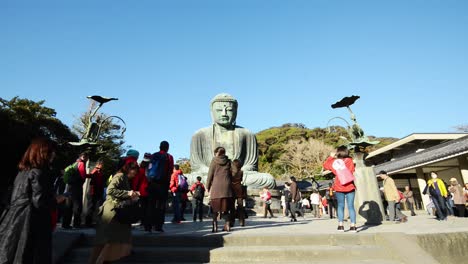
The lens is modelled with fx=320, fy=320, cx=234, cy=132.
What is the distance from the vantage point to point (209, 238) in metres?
4.82

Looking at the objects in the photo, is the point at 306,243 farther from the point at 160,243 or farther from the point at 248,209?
the point at 248,209

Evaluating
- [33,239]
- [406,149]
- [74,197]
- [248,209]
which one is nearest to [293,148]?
[406,149]

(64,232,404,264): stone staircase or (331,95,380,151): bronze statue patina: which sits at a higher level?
(331,95,380,151): bronze statue patina

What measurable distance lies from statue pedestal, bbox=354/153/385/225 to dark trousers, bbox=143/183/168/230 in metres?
4.36

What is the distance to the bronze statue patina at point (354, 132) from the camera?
7.98 meters

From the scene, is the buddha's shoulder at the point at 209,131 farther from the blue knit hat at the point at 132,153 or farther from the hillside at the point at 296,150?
the hillside at the point at 296,150

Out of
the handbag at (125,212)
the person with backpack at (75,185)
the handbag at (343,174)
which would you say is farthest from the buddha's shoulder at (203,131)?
the handbag at (125,212)

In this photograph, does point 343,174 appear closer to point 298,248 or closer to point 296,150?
point 298,248

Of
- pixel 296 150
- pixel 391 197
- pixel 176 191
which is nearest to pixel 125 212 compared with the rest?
pixel 176 191

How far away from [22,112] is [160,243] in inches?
954

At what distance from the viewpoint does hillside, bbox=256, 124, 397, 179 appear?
38.2 metres

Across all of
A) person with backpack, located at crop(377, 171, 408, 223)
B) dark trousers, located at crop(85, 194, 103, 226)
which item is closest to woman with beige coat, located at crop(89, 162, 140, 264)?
dark trousers, located at crop(85, 194, 103, 226)

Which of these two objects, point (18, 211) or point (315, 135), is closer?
point (18, 211)

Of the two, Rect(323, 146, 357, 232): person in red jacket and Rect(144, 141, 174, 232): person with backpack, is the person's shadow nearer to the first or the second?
Rect(323, 146, 357, 232): person in red jacket
